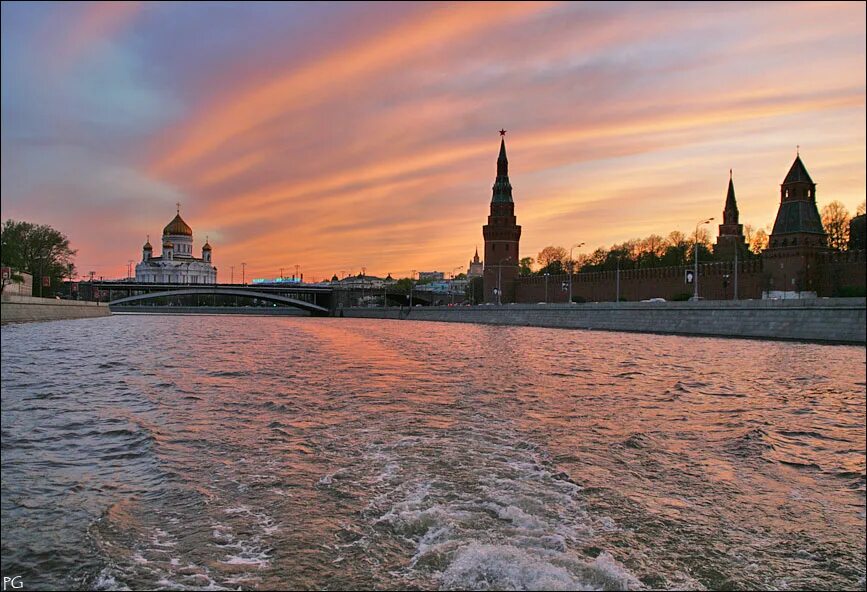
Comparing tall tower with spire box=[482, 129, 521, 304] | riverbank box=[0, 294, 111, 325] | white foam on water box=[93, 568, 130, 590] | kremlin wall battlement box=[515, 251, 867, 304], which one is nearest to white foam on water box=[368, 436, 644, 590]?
white foam on water box=[93, 568, 130, 590]

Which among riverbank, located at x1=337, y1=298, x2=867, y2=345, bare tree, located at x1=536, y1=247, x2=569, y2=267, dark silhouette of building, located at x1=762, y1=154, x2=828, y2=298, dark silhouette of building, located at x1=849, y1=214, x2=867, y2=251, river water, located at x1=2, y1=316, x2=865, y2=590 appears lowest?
river water, located at x1=2, y1=316, x2=865, y2=590

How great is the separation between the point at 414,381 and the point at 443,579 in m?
7.23

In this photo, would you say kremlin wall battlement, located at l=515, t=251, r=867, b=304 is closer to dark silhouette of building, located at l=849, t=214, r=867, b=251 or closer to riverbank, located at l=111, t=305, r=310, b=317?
dark silhouette of building, located at l=849, t=214, r=867, b=251

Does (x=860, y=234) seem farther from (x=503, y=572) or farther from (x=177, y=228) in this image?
(x=177, y=228)

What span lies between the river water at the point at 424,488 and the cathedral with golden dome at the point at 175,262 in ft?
305

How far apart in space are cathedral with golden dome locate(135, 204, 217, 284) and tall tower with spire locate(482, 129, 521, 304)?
49.3m

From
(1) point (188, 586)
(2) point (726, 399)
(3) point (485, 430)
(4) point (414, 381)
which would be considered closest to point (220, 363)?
(4) point (414, 381)

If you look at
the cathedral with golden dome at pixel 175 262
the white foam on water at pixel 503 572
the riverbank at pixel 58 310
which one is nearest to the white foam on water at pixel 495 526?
the white foam on water at pixel 503 572

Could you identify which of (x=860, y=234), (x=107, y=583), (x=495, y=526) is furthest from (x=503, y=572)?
(x=860, y=234)

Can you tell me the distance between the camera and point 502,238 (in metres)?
72.2

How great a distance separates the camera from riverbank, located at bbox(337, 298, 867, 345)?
10247 mm

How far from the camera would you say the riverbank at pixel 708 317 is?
403 inches

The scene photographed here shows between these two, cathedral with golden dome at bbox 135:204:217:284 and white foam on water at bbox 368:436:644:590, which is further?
cathedral with golden dome at bbox 135:204:217:284

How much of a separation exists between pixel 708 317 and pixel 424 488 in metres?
22.9
